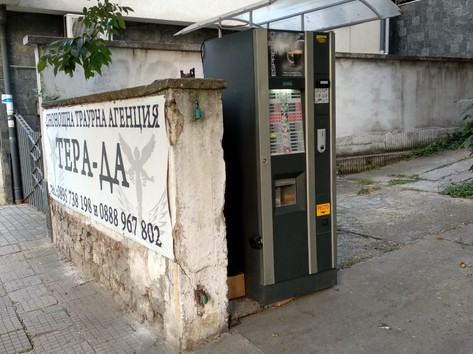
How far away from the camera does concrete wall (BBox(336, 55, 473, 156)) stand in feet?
30.8

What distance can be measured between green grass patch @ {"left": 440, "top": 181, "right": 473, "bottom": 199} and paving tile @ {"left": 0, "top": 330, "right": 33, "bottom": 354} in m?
5.74

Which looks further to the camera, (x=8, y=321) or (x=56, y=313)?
(x=56, y=313)

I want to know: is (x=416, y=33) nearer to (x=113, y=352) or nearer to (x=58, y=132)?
(x=58, y=132)

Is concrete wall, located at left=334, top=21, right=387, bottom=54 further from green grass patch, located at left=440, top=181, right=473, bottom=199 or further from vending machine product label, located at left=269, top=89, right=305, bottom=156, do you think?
vending machine product label, located at left=269, top=89, right=305, bottom=156

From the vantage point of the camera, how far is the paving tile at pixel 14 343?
3369mm

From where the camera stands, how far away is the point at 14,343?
347cm

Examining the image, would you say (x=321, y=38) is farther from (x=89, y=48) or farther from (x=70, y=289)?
(x=70, y=289)

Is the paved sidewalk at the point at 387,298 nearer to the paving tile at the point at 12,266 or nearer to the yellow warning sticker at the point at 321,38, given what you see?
the yellow warning sticker at the point at 321,38

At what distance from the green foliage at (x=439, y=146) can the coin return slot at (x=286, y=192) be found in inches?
279

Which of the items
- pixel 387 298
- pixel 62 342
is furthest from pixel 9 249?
pixel 387 298

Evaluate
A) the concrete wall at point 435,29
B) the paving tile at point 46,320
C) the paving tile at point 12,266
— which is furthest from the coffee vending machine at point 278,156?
the concrete wall at point 435,29

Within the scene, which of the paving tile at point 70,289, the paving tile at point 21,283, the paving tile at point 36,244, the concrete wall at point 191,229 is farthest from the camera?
the paving tile at point 36,244

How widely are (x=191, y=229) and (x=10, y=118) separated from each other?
6225mm

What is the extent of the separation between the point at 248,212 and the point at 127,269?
1.09m
